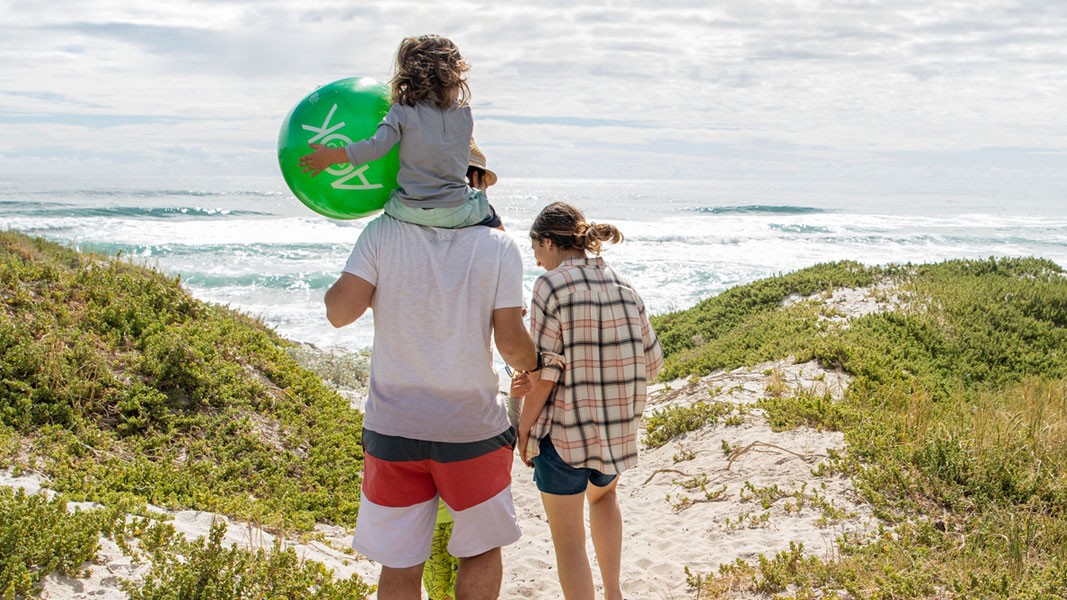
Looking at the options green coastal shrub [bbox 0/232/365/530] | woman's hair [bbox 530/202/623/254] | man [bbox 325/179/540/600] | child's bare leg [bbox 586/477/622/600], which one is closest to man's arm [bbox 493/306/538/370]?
man [bbox 325/179/540/600]

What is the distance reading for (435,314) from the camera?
3016 millimetres

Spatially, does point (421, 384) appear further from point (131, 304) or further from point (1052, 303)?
point (1052, 303)

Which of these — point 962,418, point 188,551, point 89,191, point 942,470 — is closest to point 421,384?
point 188,551

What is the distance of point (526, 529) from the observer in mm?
7043

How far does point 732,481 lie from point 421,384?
15.6ft

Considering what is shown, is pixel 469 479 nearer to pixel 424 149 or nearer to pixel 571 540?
pixel 571 540

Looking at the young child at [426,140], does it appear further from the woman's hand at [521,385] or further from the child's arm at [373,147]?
the woman's hand at [521,385]

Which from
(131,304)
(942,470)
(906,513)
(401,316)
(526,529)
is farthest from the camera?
(131,304)

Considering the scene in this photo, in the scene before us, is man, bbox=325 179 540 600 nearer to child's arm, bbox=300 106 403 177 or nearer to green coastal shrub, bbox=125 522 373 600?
child's arm, bbox=300 106 403 177

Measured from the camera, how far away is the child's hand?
310 centimetres

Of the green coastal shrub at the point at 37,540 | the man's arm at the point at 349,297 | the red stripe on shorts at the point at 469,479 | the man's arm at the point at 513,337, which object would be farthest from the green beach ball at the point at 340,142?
the green coastal shrub at the point at 37,540

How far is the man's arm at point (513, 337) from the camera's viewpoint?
3105mm

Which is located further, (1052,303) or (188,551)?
(1052,303)

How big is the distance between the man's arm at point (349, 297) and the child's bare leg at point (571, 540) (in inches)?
61.3
